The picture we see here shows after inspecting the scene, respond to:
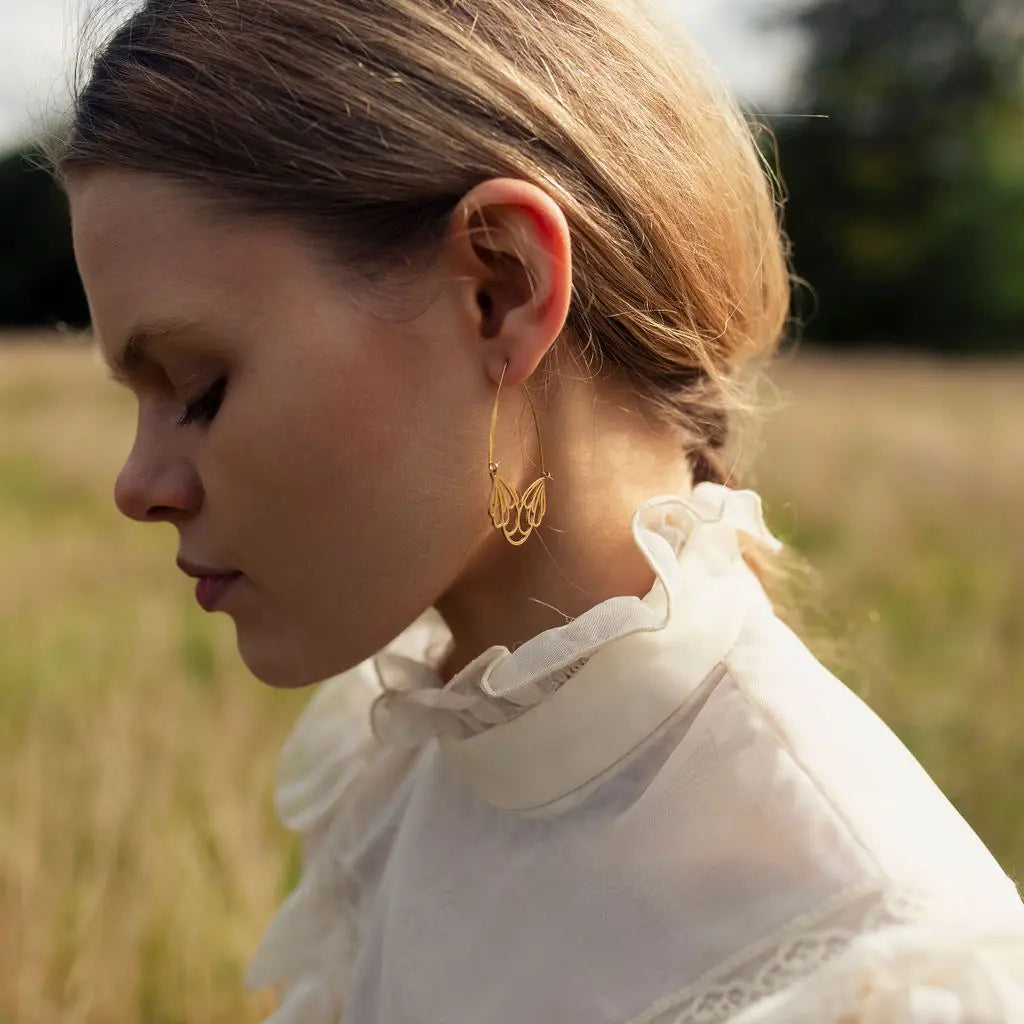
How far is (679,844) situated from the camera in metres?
1.12

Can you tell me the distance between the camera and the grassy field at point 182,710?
2.04 metres

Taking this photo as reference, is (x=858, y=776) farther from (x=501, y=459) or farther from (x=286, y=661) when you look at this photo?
(x=286, y=661)

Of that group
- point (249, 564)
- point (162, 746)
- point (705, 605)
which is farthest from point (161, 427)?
point (162, 746)

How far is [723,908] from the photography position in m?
1.07

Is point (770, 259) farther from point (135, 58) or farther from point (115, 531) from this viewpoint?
point (115, 531)

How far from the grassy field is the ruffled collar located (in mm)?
453

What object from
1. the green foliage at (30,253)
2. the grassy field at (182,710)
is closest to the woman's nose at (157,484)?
the grassy field at (182,710)

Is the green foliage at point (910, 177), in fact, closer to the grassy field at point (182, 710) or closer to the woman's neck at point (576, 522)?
the grassy field at point (182, 710)

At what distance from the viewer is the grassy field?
204 cm

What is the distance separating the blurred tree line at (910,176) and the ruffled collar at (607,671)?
2954cm

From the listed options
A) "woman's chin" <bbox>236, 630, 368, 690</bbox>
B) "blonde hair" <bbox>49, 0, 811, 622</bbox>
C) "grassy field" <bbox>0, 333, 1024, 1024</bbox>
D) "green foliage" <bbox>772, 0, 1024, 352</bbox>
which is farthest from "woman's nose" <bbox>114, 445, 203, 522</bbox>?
"green foliage" <bbox>772, 0, 1024, 352</bbox>

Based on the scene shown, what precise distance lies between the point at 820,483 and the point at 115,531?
303 centimetres

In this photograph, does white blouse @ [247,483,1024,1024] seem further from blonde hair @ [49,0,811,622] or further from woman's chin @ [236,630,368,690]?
blonde hair @ [49,0,811,622]

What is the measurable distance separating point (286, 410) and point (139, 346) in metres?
0.17
